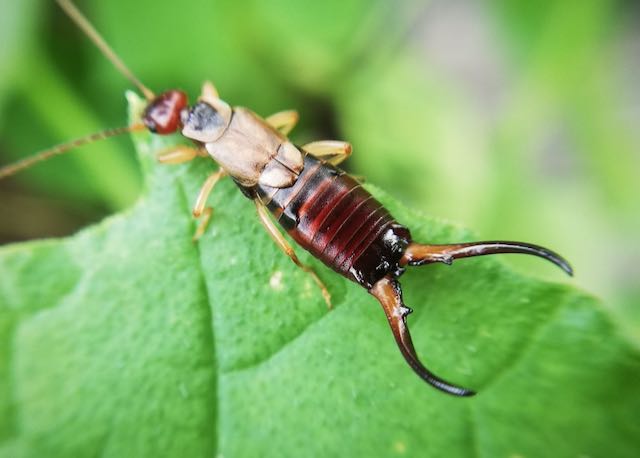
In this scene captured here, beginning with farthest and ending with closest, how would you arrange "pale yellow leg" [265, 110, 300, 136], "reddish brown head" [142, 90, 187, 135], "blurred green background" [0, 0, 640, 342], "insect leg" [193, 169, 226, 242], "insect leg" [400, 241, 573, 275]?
"blurred green background" [0, 0, 640, 342] → "pale yellow leg" [265, 110, 300, 136] → "reddish brown head" [142, 90, 187, 135] → "insect leg" [193, 169, 226, 242] → "insect leg" [400, 241, 573, 275]

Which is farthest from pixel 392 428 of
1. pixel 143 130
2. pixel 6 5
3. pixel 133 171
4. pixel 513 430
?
pixel 6 5

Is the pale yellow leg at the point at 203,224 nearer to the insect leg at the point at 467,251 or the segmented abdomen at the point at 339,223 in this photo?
the segmented abdomen at the point at 339,223

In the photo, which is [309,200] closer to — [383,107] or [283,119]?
[283,119]

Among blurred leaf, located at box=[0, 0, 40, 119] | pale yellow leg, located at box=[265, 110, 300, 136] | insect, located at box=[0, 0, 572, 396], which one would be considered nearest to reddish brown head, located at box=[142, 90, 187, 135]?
insect, located at box=[0, 0, 572, 396]

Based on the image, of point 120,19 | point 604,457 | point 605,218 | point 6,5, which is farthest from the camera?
point 605,218

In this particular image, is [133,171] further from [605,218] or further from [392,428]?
[605,218]

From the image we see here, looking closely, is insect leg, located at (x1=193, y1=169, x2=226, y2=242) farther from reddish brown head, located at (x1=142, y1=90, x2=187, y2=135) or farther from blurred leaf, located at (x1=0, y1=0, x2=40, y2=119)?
blurred leaf, located at (x1=0, y1=0, x2=40, y2=119)
